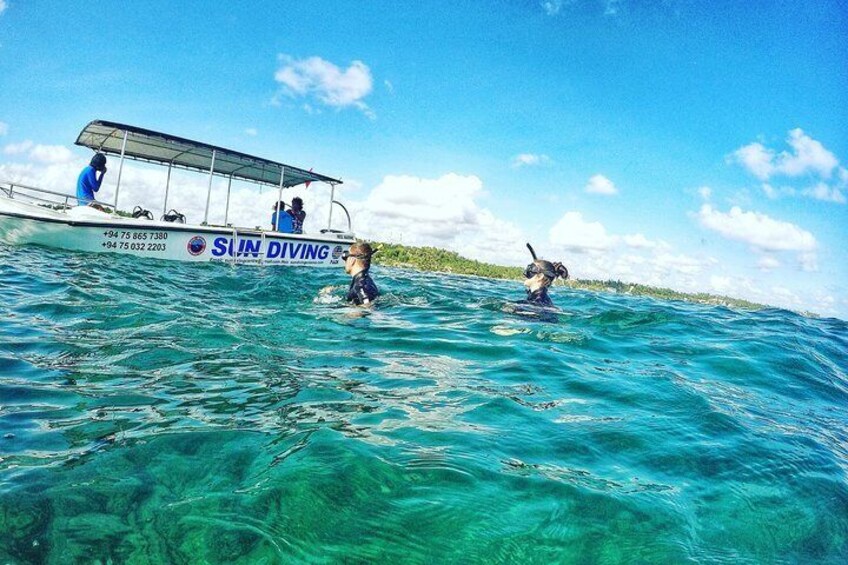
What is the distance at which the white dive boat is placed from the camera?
32.3ft

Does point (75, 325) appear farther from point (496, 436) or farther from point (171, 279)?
point (496, 436)

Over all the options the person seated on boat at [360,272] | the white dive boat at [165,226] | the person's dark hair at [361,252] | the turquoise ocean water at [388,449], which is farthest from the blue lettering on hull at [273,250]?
the turquoise ocean water at [388,449]

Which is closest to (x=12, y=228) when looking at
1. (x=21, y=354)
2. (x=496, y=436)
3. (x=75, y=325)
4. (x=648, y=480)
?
(x=75, y=325)

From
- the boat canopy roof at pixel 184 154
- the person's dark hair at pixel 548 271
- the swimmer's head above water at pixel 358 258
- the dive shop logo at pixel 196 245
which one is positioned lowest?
the dive shop logo at pixel 196 245

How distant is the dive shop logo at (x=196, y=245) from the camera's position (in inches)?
438

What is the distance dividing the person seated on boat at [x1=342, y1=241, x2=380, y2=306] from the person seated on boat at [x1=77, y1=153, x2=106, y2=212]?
7311 millimetres

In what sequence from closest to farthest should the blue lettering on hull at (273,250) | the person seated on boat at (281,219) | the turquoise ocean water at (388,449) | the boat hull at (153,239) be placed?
the turquoise ocean water at (388,449) → the boat hull at (153,239) → the blue lettering on hull at (273,250) → the person seated on boat at (281,219)

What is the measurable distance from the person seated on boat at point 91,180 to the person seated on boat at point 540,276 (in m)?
9.89

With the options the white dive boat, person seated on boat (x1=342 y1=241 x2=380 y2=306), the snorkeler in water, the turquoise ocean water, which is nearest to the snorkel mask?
the snorkeler in water

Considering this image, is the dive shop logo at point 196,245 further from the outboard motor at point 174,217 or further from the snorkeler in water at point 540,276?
the snorkeler in water at point 540,276

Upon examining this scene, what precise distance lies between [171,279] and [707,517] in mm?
8728

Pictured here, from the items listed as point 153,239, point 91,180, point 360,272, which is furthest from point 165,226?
point 360,272

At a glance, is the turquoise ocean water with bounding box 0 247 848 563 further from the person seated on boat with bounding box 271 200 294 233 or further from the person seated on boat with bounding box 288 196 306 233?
the person seated on boat with bounding box 288 196 306 233

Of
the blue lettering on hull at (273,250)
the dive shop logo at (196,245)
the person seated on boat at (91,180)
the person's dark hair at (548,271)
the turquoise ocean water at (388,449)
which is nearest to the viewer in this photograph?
the turquoise ocean water at (388,449)
